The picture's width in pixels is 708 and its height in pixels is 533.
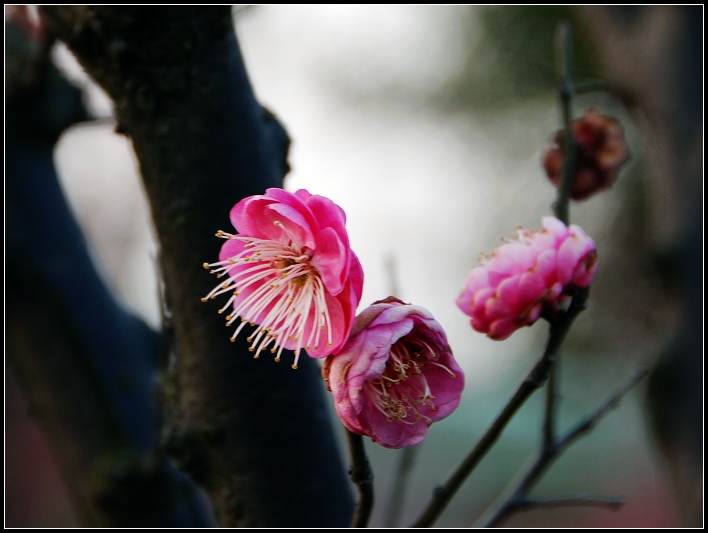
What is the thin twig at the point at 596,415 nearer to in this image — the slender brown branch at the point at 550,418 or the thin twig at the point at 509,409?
the slender brown branch at the point at 550,418

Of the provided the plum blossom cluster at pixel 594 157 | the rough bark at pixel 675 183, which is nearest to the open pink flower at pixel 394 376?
the plum blossom cluster at pixel 594 157

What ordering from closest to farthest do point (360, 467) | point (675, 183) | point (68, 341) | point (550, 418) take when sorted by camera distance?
point (360, 467) < point (550, 418) < point (68, 341) < point (675, 183)

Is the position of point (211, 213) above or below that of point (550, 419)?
above

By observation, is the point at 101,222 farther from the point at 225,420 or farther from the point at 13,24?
the point at 225,420

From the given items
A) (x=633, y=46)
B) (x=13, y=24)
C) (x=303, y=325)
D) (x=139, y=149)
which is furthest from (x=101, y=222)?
(x=303, y=325)

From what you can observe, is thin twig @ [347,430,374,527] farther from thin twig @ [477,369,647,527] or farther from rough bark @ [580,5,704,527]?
rough bark @ [580,5,704,527]

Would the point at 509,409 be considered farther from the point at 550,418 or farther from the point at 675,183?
the point at 675,183

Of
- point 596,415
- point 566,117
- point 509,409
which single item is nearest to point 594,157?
point 566,117
